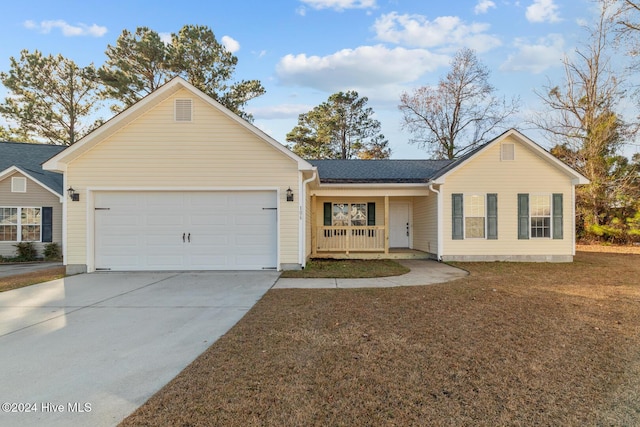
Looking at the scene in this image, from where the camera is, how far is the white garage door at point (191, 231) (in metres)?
9.31

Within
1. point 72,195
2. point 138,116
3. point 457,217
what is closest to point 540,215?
point 457,217

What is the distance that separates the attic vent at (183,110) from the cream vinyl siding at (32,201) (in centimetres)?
891

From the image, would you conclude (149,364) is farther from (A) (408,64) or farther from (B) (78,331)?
(A) (408,64)

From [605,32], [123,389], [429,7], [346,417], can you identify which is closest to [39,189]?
[123,389]

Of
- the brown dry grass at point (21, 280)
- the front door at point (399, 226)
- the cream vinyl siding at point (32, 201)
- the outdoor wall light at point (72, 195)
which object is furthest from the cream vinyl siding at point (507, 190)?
the cream vinyl siding at point (32, 201)

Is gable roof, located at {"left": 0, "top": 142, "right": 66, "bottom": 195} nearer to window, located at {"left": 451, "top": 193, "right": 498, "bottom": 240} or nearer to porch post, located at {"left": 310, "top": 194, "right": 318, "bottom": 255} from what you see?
porch post, located at {"left": 310, "top": 194, "right": 318, "bottom": 255}

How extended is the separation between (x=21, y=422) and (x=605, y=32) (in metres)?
26.3

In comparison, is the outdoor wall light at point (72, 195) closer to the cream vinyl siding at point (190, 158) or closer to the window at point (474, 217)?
the cream vinyl siding at point (190, 158)

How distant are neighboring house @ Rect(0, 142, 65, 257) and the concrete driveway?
7.96 m

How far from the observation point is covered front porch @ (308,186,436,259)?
12227 millimetres

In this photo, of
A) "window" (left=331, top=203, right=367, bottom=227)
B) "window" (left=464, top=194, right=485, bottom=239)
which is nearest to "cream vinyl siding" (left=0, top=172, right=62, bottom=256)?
"window" (left=331, top=203, right=367, bottom=227)

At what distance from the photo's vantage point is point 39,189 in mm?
13859

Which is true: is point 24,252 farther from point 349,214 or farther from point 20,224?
point 349,214

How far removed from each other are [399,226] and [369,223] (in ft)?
4.89
